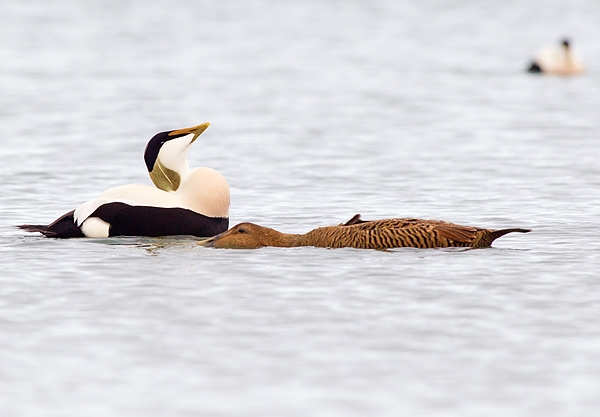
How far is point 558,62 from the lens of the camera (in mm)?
26688

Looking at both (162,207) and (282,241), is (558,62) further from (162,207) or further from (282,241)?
(282,241)

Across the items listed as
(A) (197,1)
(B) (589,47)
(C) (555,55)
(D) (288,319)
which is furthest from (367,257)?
(A) (197,1)

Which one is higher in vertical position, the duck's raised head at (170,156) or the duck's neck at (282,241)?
the duck's raised head at (170,156)

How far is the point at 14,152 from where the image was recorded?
1524 cm

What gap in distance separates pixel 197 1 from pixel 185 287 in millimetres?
47364

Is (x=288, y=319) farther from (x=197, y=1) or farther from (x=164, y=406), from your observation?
(x=197, y=1)

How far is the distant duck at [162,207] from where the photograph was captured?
9625mm

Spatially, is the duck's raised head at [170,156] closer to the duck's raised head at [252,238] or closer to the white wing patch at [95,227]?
the white wing patch at [95,227]

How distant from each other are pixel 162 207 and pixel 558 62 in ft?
60.3

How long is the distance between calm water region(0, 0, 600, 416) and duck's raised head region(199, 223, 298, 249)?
3.6 inches

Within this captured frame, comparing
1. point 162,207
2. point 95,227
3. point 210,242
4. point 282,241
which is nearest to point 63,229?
point 95,227

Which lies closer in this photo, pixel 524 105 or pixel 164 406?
pixel 164 406

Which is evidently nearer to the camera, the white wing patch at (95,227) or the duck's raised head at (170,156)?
the white wing patch at (95,227)

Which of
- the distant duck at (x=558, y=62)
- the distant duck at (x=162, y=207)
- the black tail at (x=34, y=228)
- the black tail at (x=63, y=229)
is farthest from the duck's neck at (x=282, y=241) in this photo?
the distant duck at (x=558, y=62)
